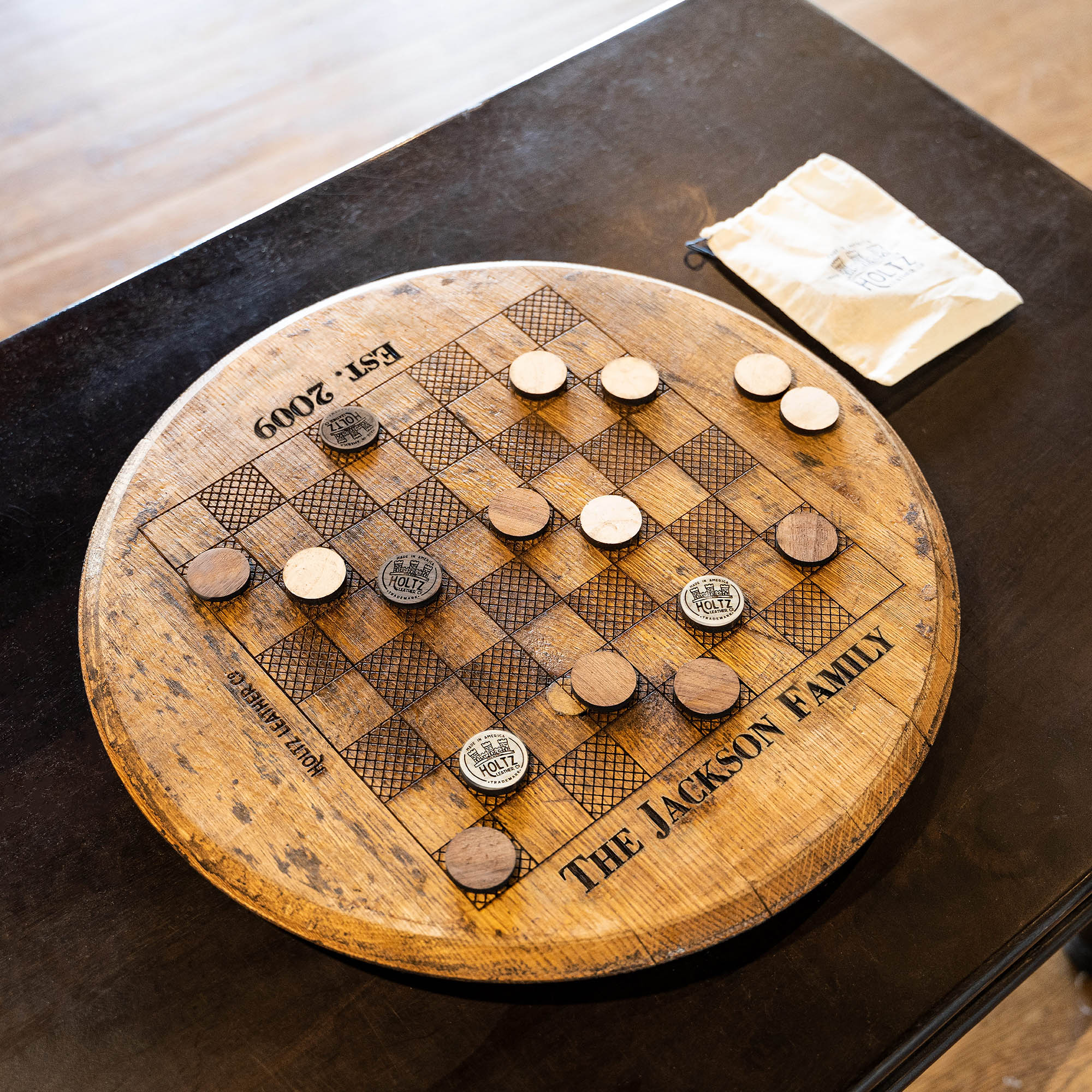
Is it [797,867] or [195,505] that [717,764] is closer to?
[797,867]

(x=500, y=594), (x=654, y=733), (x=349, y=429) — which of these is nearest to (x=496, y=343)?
(x=349, y=429)

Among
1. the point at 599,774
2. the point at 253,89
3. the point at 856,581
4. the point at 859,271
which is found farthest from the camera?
the point at 253,89

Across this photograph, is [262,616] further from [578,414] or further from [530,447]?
[578,414]

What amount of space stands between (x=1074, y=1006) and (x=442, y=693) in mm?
2051

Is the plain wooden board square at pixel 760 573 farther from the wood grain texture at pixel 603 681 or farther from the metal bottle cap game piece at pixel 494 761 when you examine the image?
the metal bottle cap game piece at pixel 494 761

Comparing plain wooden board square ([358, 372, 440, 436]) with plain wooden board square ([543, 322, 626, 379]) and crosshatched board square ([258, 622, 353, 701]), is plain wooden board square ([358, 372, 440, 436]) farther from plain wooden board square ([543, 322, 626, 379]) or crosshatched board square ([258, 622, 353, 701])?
crosshatched board square ([258, 622, 353, 701])

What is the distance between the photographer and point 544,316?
2.45m

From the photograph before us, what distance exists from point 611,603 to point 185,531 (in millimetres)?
870

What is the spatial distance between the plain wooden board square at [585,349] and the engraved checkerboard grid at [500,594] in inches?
0.9

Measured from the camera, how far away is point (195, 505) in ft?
7.20

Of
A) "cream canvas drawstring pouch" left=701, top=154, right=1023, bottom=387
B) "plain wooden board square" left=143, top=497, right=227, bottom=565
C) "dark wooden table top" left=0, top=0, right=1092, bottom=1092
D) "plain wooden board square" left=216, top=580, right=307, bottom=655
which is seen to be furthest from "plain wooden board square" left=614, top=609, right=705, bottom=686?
"cream canvas drawstring pouch" left=701, top=154, right=1023, bottom=387

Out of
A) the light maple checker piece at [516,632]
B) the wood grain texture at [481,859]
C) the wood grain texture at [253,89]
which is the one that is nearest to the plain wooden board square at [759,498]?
the light maple checker piece at [516,632]

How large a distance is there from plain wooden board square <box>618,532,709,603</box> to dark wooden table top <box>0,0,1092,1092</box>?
63 centimetres

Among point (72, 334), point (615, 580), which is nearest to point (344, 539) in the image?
point (615, 580)
